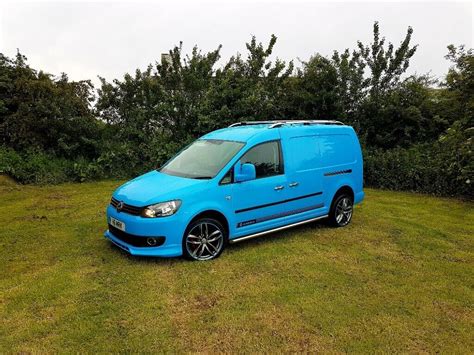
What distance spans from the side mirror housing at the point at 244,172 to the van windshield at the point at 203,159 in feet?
0.73

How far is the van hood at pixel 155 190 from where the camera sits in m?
5.16

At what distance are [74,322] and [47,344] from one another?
366 millimetres

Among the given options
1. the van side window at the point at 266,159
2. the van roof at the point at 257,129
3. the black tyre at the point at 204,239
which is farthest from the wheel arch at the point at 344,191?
the black tyre at the point at 204,239

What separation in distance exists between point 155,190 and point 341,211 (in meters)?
3.69

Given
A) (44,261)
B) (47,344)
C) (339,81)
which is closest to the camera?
(47,344)

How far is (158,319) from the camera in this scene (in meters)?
4.00

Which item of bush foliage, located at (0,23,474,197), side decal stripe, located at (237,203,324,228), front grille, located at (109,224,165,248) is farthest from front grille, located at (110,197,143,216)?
bush foliage, located at (0,23,474,197)

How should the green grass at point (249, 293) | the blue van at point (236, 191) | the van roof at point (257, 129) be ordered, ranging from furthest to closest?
1. the van roof at point (257, 129)
2. the blue van at point (236, 191)
3. the green grass at point (249, 293)

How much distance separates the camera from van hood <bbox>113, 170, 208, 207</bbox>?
5.16 m

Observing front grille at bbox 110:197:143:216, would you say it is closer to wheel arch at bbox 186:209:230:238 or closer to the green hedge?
wheel arch at bbox 186:209:230:238

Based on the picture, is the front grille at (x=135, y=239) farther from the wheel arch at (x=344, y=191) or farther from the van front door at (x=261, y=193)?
the wheel arch at (x=344, y=191)

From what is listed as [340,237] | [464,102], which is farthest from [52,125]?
[464,102]

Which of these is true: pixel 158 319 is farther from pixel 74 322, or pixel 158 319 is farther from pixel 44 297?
pixel 44 297

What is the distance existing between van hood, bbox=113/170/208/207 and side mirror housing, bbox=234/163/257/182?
0.48m
